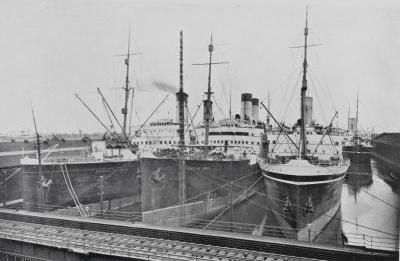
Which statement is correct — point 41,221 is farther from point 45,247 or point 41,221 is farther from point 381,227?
point 381,227

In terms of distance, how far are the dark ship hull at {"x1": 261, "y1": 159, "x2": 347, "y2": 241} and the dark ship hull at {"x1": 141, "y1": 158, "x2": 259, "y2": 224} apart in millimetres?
2929

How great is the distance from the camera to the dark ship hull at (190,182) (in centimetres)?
1878

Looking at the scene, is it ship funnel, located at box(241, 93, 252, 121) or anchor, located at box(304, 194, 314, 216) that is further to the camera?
ship funnel, located at box(241, 93, 252, 121)

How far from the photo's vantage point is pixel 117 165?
75.9 ft

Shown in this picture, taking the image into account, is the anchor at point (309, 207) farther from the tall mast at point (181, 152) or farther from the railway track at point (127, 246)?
the tall mast at point (181, 152)

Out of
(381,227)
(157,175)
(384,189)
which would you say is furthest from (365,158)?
(157,175)

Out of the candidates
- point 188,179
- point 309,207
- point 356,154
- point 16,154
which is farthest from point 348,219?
point 16,154

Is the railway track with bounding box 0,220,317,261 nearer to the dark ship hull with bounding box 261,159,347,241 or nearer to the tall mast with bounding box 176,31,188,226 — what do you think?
the dark ship hull with bounding box 261,159,347,241

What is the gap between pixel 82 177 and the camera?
832 inches

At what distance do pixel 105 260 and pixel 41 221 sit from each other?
212 inches

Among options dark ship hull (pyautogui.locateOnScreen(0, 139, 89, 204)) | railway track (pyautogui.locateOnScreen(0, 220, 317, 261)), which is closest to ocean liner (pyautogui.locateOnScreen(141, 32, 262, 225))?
dark ship hull (pyautogui.locateOnScreen(0, 139, 89, 204))

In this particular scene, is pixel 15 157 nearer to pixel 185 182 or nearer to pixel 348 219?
pixel 185 182

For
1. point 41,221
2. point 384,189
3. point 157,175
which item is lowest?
point 384,189

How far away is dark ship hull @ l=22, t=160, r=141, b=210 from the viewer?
63.6 ft
